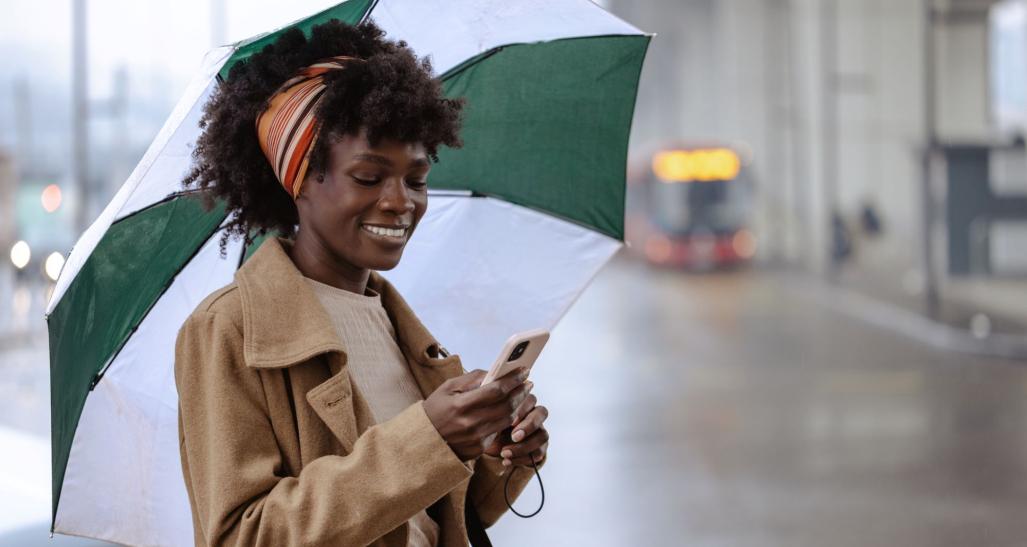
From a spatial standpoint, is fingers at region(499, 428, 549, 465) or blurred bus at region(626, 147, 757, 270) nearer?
fingers at region(499, 428, 549, 465)

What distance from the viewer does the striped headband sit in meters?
2.17

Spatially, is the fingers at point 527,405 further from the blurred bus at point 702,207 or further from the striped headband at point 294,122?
the blurred bus at point 702,207

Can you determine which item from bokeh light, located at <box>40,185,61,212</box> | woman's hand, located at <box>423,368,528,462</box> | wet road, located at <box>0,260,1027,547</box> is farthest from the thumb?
bokeh light, located at <box>40,185,61,212</box>

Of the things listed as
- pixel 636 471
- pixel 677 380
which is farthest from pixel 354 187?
pixel 677 380

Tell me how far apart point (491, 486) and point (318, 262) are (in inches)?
26.2

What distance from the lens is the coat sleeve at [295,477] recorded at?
1961 millimetres

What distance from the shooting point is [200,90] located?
2254mm

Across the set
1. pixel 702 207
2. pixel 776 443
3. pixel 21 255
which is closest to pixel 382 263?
pixel 776 443

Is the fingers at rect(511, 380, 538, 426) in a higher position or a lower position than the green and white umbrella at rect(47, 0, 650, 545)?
lower

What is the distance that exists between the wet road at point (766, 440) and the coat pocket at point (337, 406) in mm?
1650

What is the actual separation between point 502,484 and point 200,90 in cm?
101

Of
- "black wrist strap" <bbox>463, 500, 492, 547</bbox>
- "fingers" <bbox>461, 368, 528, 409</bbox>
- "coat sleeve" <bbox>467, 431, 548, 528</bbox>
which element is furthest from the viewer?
"coat sleeve" <bbox>467, 431, 548, 528</bbox>

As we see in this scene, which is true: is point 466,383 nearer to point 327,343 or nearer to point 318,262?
point 327,343

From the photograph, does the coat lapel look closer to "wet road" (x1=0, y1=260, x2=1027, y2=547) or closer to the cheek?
the cheek
